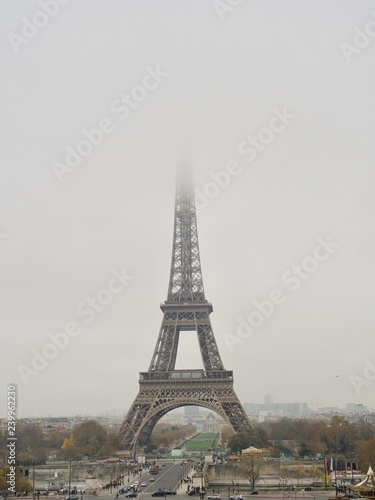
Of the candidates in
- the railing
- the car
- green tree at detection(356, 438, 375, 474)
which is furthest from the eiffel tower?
the car

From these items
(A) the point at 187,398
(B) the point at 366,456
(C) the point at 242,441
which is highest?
(A) the point at 187,398

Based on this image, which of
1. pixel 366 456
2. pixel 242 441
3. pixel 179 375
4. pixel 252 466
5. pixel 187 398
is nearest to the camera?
pixel 252 466

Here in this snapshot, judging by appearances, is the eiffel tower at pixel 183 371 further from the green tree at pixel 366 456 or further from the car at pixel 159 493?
the car at pixel 159 493

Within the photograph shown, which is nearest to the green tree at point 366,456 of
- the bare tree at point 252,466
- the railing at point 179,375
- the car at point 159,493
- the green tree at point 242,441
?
the bare tree at point 252,466

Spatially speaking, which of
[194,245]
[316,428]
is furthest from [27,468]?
[316,428]

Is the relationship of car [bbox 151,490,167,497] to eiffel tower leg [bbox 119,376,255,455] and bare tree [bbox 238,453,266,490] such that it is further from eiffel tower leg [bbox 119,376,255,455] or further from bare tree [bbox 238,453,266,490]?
eiffel tower leg [bbox 119,376,255,455]

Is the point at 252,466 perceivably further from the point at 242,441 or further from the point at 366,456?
the point at 242,441

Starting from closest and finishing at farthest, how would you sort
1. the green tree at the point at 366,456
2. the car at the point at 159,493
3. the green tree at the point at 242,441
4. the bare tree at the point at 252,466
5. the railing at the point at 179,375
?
the car at the point at 159,493 < the bare tree at the point at 252,466 < the green tree at the point at 366,456 < the green tree at the point at 242,441 < the railing at the point at 179,375

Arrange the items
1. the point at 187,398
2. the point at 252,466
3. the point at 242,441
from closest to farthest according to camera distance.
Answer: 1. the point at 252,466
2. the point at 242,441
3. the point at 187,398

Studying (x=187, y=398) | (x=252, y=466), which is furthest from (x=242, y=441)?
(x=252, y=466)

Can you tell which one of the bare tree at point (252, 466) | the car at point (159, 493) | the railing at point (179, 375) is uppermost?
the railing at point (179, 375)
